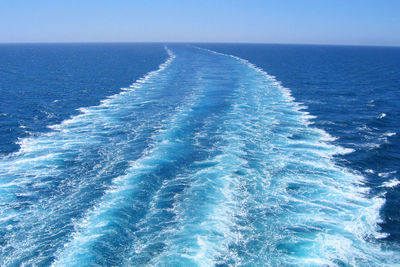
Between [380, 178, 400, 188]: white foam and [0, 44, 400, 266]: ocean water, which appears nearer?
[0, 44, 400, 266]: ocean water

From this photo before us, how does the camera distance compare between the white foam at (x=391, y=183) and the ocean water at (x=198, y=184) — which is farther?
the white foam at (x=391, y=183)

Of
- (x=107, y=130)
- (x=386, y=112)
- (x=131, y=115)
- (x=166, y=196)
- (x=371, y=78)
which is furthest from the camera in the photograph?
(x=371, y=78)

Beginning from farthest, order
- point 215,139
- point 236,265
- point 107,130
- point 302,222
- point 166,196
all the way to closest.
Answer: point 107,130 < point 215,139 < point 166,196 < point 302,222 < point 236,265

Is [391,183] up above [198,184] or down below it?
below

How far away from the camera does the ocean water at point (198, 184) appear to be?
1526 cm

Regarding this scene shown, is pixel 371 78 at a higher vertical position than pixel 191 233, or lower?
higher

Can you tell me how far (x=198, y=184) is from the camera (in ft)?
69.4

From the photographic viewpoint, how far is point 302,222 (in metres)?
17.5

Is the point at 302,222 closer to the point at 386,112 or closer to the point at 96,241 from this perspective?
the point at 96,241

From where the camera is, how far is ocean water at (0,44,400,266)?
15.3 m

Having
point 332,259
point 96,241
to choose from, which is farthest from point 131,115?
point 332,259

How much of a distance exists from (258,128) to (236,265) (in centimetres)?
2038

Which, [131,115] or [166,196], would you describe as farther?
[131,115]

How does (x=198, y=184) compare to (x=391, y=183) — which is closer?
(x=198, y=184)
